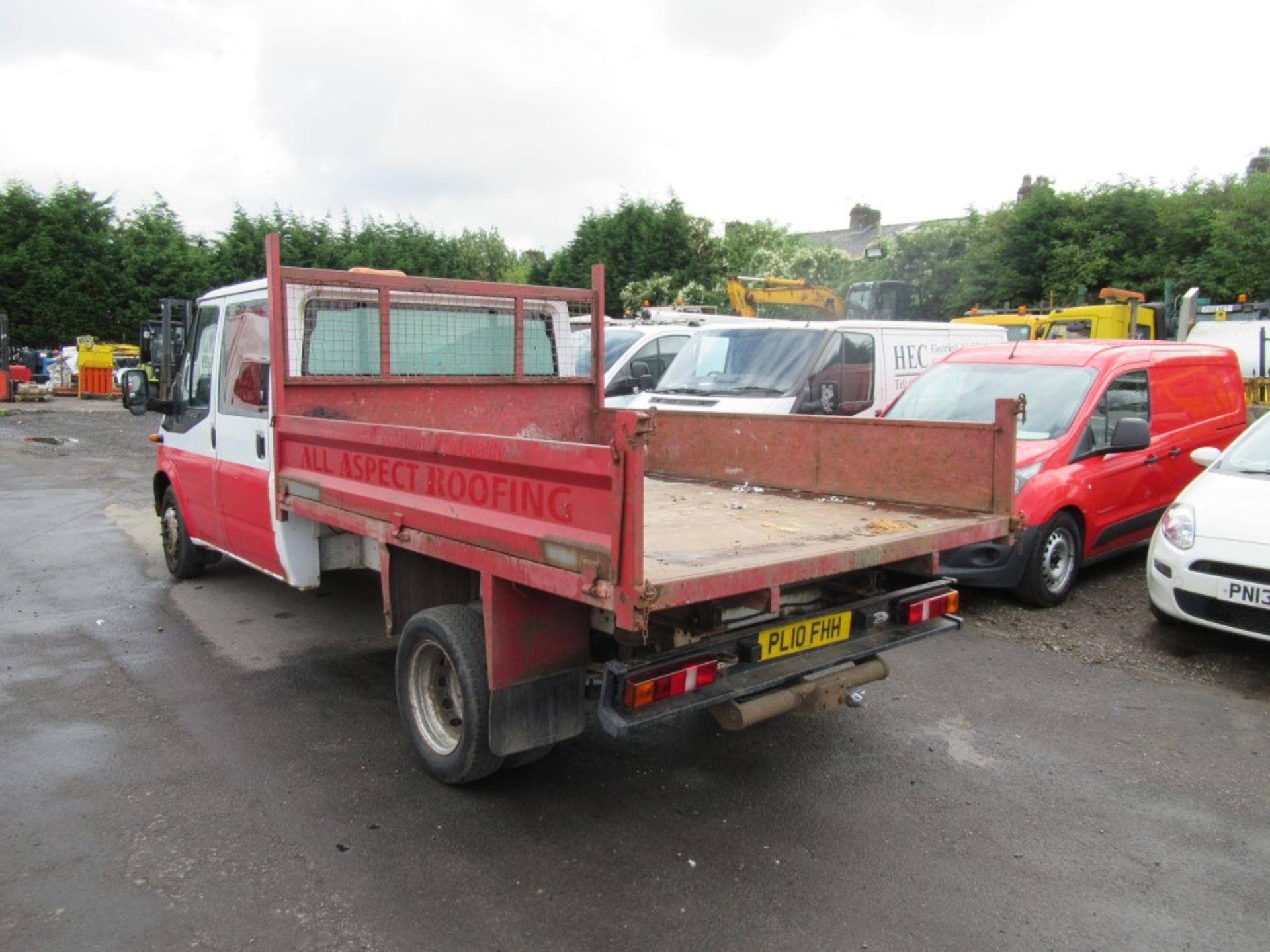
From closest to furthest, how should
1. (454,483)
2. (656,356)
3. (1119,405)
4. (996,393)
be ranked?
1. (454,483)
2. (1119,405)
3. (996,393)
4. (656,356)

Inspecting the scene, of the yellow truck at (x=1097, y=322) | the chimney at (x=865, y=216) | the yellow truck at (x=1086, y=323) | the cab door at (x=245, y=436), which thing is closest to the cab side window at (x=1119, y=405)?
the cab door at (x=245, y=436)

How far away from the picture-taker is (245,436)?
5.54 metres

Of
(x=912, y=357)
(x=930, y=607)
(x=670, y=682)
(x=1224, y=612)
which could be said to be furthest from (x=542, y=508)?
(x=912, y=357)

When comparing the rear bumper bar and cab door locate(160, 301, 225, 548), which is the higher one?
cab door locate(160, 301, 225, 548)

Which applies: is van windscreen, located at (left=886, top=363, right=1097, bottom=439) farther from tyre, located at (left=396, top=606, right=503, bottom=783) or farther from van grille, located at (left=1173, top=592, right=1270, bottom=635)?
tyre, located at (left=396, top=606, right=503, bottom=783)

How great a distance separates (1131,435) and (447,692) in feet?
17.2

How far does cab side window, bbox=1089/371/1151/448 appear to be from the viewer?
22.9 ft

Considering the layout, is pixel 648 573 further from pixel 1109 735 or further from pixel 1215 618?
pixel 1215 618

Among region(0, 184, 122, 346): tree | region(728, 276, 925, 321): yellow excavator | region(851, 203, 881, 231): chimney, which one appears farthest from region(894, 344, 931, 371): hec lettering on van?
region(851, 203, 881, 231): chimney

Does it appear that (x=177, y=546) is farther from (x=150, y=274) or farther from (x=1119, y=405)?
(x=150, y=274)

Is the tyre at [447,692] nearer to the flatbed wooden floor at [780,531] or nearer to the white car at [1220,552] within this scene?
the flatbed wooden floor at [780,531]

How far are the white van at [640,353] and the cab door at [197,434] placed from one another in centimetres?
428

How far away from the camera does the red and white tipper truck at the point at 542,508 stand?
319 centimetres

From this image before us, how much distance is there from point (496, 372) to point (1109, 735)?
402cm
